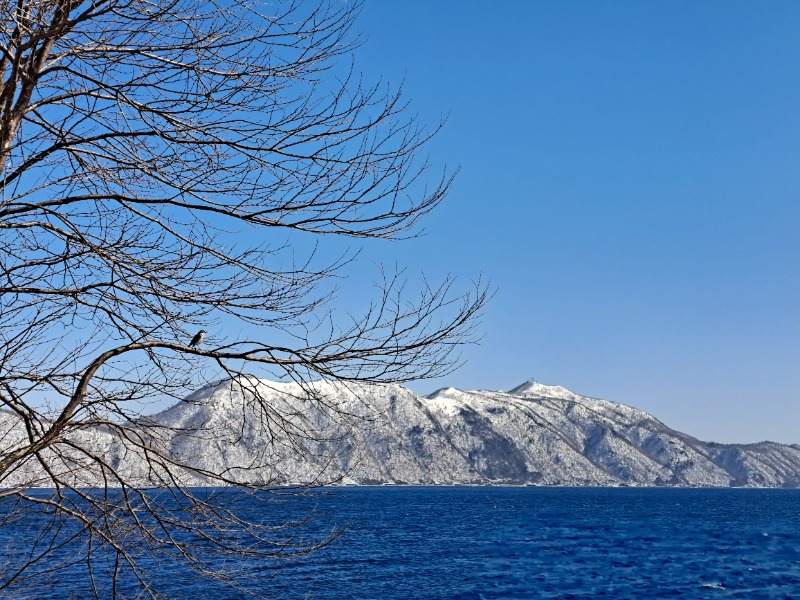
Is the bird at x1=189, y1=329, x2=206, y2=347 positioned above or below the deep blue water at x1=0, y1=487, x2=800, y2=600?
above

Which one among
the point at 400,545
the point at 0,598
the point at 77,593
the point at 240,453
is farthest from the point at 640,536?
the point at 240,453

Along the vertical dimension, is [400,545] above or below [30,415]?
below

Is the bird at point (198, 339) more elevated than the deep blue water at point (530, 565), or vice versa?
the bird at point (198, 339)

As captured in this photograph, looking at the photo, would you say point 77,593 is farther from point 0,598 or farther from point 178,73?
point 178,73

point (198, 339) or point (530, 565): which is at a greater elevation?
point (198, 339)

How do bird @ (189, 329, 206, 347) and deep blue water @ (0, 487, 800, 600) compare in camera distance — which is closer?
bird @ (189, 329, 206, 347)

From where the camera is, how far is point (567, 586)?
35.1m

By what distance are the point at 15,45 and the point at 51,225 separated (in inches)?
42.8

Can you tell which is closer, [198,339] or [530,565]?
[198,339]

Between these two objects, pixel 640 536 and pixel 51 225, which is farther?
pixel 640 536

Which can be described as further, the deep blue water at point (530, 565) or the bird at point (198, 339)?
the deep blue water at point (530, 565)

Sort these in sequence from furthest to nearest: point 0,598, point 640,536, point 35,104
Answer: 1. point 640,536
2. point 0,598
3. point 35,104

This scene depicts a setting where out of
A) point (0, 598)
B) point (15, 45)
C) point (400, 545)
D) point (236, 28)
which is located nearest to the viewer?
point (15, 45)

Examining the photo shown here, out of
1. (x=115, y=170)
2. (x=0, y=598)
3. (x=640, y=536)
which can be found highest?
(x=115, y=170)
